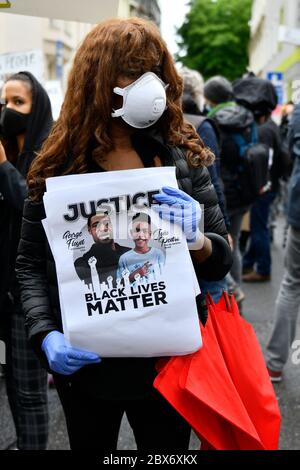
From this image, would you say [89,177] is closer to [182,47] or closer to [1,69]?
[1,69]

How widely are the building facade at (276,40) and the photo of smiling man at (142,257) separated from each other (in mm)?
2439

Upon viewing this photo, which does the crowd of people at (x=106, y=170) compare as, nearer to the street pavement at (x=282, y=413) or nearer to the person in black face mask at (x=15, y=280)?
the person in black face mask at (x=15, y=280)

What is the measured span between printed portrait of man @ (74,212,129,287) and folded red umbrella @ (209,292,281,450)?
358 mm

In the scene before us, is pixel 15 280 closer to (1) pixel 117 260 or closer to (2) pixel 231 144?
(1) pixel 117 260

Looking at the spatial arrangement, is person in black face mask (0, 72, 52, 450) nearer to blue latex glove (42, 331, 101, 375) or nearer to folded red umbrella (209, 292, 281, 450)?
blue latex glove (42, 331, 101, 375)

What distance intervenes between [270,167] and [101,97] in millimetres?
4528

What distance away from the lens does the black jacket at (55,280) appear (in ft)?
5.39

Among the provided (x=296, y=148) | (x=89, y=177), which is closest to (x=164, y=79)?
(x=89, y=177)

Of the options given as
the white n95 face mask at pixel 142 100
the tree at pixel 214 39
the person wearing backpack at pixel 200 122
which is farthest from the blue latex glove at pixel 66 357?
the tree at pixel 214 39

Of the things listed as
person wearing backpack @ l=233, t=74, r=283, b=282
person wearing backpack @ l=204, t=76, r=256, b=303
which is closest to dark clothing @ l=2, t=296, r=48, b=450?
person wearing backpack @ l=204, t=76, r=256, b=303

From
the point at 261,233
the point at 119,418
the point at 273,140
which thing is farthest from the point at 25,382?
the point at 261,233

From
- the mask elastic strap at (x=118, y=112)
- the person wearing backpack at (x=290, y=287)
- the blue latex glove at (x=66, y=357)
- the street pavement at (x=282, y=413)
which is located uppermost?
the mask elastic strap at (x=118, y=112)

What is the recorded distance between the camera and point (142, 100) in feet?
5.00

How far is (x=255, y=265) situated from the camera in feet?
22.4
